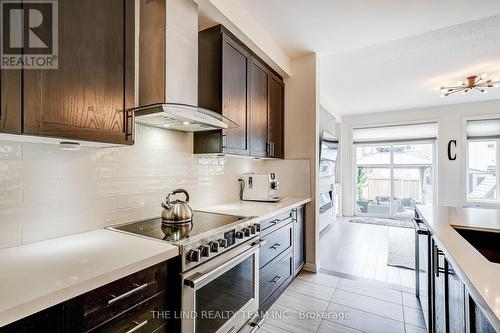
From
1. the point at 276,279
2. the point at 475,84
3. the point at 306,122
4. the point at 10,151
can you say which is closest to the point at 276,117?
the point at 306,122

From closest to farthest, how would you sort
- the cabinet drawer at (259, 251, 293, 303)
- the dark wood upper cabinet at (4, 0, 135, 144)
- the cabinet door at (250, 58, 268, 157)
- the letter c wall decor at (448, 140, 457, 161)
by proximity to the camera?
the dark wood upper cabinet at (4, 0, 135, 144) → the cabinet drawer at (259, 251, 293, 303) → the cabinet door at (250, 58, 268, 157) → the letter c wall decor at (448, 140, 457, 161)

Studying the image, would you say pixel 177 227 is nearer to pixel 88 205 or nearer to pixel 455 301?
pixel 88 205

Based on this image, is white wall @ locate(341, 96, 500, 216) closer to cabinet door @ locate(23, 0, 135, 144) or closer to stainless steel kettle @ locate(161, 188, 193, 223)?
stainless steel kettle @ locate(161, 188, 193, 223)

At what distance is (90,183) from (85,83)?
2.01 feet

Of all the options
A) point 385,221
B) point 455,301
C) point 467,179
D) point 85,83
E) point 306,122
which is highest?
point 306,122

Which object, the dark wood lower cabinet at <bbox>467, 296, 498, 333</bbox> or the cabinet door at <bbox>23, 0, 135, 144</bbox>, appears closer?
the dark wood lower cabinet at <bbox>467, 296, 498, 333</bbox>

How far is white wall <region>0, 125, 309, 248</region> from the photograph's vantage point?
1.15 m

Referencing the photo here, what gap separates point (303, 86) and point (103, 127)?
249 cm

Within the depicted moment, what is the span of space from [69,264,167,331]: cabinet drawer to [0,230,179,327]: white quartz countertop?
45mm

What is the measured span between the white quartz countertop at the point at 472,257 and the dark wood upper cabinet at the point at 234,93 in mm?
1583

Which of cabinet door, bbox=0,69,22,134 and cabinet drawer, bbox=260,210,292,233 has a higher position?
cabinet door, bbox=0,69,22,134

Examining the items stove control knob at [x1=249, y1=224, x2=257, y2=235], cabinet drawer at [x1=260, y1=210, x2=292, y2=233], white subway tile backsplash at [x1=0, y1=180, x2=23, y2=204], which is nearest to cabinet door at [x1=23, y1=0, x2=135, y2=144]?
white subway tile backsplash at [x1=0, y1=180, x2=23, y2=204]

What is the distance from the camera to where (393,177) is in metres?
6.09

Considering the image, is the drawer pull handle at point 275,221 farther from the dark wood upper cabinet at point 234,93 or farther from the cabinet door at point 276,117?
the cabinet door at point 276,117
